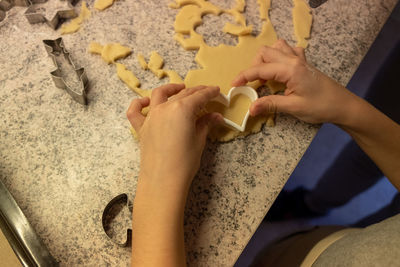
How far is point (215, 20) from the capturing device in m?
0.89

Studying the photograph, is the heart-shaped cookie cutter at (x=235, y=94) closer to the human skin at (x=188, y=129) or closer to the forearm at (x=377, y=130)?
the human skin at (x=188, y=129)

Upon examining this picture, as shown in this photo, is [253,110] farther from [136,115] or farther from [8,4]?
[8,4]

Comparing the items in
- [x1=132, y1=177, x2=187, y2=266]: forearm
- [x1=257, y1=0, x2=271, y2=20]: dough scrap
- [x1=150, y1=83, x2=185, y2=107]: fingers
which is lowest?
[x1=132, y1=177, x2=187, y2=266]: forearm

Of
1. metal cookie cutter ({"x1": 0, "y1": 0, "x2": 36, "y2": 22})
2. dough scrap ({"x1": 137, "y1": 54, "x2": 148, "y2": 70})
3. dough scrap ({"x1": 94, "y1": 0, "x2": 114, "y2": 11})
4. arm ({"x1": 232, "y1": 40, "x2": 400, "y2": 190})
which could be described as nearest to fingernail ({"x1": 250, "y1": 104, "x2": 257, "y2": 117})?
arm ({"x1": 232, "y1": 40, "x2": 400, "y2": 190})

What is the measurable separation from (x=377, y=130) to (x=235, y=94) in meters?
0.34

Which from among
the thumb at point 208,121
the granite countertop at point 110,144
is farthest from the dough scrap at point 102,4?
the thumb at point 208,121

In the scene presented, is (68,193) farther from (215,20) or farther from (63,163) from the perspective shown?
(215,20)

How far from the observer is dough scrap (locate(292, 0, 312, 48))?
0.87 metres

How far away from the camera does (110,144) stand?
0.71 meters

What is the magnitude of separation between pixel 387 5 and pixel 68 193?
1.06 metres

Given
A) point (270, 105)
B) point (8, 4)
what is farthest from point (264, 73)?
point (8, 4)

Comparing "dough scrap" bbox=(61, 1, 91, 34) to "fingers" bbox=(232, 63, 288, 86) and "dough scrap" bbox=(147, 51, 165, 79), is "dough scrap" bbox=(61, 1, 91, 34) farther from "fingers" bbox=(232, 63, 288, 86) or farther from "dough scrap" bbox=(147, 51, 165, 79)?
"fingers" bbox=(232, 63, 288, 86)

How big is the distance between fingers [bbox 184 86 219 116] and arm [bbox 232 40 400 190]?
3.9 inches

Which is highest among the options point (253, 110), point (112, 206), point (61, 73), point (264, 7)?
point (264, 7)
